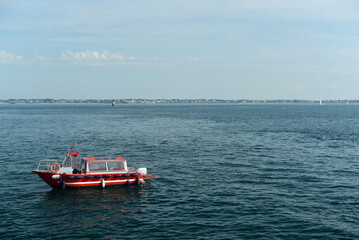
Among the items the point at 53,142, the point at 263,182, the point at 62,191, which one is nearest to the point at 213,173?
the point at 263,182

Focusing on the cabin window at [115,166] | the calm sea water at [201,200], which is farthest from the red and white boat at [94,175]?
the calm sea water at [201,200]

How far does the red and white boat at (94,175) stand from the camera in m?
37.6

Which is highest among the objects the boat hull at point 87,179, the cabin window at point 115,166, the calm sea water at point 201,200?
the cabin window at point 115,166

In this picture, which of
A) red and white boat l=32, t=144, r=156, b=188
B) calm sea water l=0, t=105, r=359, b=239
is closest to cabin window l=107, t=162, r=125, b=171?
red and white boat l=32, t=144, r=156, b=188

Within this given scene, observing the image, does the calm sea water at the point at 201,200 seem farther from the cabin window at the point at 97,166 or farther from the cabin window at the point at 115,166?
the cabin window at the point at 97,166

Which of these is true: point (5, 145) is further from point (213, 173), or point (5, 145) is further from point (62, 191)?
point (213, 173)

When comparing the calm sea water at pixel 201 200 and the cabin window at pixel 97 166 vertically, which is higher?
the cabin window at pixel 97 166

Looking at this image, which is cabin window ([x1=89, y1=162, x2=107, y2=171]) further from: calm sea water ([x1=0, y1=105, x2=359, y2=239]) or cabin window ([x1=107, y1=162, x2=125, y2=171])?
calm sea water ([x1=0, y1=105, x2=359, y2=239])

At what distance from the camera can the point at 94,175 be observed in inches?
1508

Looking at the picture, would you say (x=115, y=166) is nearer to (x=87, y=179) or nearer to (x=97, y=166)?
(x=97, y=166)

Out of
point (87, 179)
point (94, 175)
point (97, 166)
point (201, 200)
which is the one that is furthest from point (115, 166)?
point (201, 200)

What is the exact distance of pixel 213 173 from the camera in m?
44.7

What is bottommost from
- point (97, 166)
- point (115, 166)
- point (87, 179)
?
point (87, 179)

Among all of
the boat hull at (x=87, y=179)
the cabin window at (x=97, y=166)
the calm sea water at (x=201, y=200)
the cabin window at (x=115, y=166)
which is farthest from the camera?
the cabin window at (x=115, y=166)
